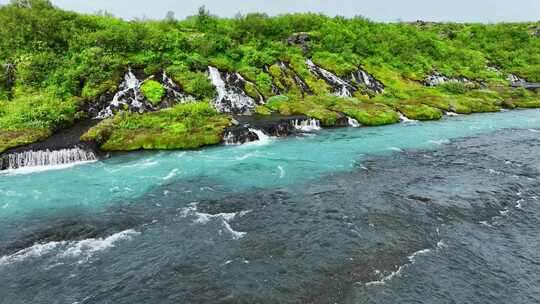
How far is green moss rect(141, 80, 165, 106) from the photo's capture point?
4341 cm

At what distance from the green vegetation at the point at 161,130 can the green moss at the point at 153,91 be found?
16.2 ft

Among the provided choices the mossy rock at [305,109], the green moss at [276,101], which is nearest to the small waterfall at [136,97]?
the green moss at [276,101]

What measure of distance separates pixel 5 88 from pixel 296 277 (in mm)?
44532

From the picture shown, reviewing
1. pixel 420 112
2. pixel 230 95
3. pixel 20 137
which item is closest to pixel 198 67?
pixel 230 95

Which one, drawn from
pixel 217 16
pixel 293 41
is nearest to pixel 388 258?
pixel 293 41

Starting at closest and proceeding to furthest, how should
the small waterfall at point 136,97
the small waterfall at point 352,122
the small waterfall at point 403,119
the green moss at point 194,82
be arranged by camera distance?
the small waterfall at point 136,97, the small waterfall at point 352,122, the green moss at point 194,82, the small waterfall at point 403,119

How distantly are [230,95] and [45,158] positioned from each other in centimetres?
2410

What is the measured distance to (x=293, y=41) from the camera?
71250mm

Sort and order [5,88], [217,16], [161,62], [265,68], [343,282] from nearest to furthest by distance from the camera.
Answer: [343,282] → [5,88] → [161,62] → [265,68] → [217,16]

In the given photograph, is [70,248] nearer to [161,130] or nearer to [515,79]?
[161,130]

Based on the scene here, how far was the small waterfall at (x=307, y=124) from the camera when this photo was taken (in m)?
40.8

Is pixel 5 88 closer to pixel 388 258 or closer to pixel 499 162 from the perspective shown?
pixel 388 258

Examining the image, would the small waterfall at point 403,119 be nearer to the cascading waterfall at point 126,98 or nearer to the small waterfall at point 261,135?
the small waterfall at point 261,135

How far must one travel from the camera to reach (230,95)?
48438mm
